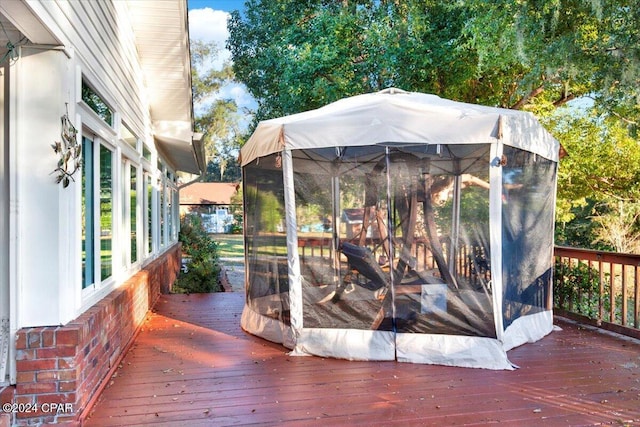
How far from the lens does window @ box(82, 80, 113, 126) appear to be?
11.0 ft

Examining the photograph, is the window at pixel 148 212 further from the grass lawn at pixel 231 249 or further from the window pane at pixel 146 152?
the grass lawn at pixel 231 249

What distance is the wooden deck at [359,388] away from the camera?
9.43 ft

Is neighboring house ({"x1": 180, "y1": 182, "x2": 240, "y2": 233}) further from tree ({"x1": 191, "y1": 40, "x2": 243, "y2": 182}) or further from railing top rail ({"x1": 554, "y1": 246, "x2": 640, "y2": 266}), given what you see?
railing top rail ({"x1": 554, "y1": 246, "x2": 640, "y2": 266})

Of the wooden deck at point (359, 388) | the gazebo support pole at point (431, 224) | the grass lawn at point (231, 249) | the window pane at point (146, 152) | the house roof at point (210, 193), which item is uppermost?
the house roof at point (210, 193)

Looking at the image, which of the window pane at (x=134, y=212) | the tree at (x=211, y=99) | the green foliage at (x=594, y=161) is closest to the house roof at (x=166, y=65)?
the window pane at (x=134, y=212)

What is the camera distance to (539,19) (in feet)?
15.6

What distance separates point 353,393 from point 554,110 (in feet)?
26.1

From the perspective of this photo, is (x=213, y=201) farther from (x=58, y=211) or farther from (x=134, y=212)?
(x=58, y=211)

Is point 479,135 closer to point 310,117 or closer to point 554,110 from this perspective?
point 310,117

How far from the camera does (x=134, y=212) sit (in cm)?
568

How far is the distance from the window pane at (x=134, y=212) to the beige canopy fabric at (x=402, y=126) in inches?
86.8

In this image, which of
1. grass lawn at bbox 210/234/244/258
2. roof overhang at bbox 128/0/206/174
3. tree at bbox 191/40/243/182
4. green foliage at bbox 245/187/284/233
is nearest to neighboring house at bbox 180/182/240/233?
tree at bbox 191/40/243/182

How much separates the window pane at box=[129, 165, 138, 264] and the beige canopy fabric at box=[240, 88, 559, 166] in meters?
2.20

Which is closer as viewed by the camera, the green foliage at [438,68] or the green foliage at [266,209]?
the green foliage at [266,209]
